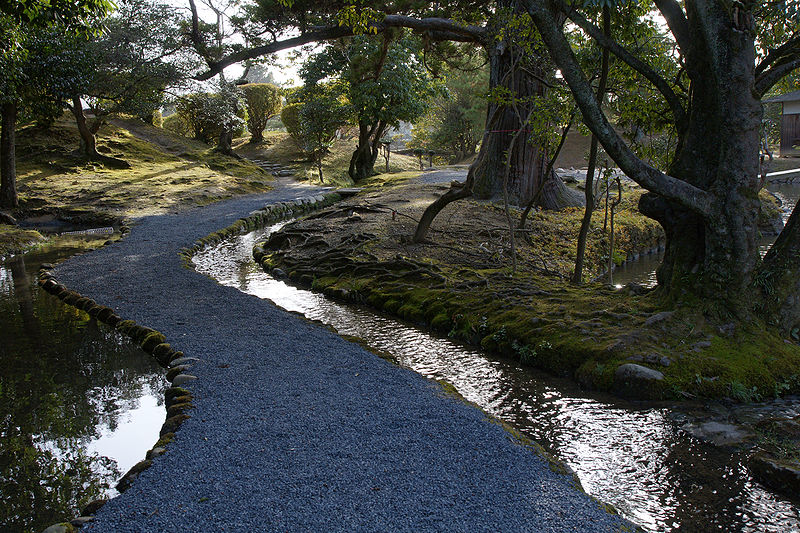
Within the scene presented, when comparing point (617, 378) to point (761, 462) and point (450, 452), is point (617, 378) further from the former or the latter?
point (450, 452)

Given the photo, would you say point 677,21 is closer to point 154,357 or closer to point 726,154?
point 726,154

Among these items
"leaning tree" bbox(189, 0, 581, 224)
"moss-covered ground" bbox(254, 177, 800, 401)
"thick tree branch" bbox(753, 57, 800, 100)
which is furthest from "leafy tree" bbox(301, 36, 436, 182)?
"thick tree branch" bbox(753, 57, 800, 100)

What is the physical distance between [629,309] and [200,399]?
4.64 m

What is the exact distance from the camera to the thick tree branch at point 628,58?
602cm

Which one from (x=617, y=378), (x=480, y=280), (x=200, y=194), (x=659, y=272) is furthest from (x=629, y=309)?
(x=200, y=194)

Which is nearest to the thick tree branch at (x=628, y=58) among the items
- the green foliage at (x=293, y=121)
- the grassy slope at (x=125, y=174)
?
the grassy slope at (x=125, y=174)

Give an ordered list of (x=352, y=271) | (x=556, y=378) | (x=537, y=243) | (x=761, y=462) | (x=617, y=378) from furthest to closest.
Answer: (x=537, y=243) < (x=352, y=271) < (x=556, y=378) < (x=617, y=378) < (x=761, y=462)

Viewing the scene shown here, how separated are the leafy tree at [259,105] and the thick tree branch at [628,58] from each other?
27.6 metres

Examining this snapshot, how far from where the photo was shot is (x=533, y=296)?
7.40 meters

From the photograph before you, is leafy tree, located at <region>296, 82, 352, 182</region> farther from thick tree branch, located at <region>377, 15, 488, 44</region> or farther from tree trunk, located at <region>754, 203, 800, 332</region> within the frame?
tree trunk, located at <region>754, 203, 800, 332</region>

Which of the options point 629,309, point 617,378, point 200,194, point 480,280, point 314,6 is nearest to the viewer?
point 617,378

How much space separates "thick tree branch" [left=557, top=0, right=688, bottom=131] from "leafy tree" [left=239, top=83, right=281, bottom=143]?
27615mm

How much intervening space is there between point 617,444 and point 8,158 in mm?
17099

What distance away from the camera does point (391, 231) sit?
11805 millimetres
